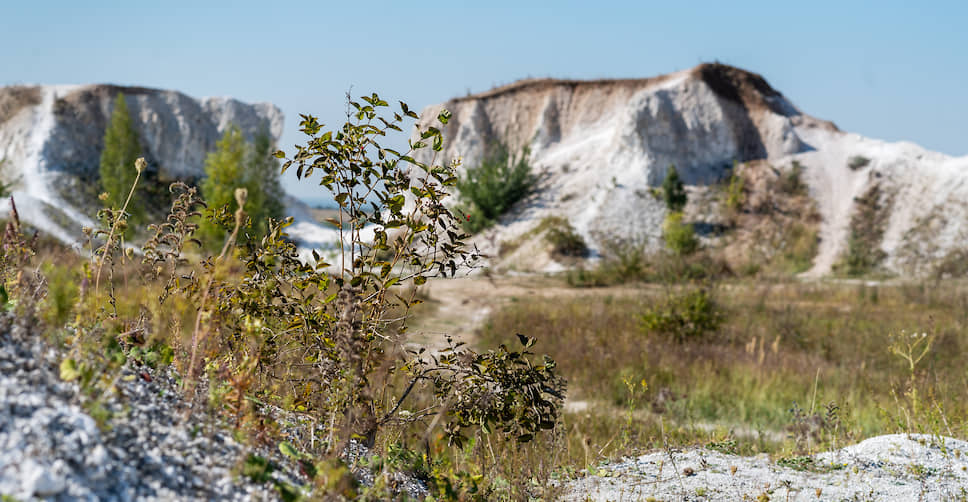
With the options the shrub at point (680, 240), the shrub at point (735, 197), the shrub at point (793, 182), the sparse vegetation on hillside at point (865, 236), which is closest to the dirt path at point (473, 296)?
the shrub at point (680, 240)

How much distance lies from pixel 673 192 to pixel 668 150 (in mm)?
3464

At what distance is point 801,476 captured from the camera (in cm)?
368

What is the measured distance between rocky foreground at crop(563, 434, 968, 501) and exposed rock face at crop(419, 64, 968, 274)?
19864 mm

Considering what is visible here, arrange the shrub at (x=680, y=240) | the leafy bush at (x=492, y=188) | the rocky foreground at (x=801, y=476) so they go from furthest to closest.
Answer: the leafy bush at (x=492, y=188)
the shrub at (x=680, y=240)
the rocky foreground at (x=801, y=476)

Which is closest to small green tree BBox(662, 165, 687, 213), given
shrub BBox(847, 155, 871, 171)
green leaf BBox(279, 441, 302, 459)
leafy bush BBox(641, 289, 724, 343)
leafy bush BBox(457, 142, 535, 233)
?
leafy bush BBox(457, 142, 535, 233)

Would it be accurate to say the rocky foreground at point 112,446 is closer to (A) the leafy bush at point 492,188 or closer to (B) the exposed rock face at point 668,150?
(B) the exposed rock face at point 668,150

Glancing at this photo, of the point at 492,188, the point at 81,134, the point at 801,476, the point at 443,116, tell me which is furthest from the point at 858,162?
the point at 81,134

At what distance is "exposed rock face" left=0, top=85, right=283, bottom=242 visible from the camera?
2706 cm

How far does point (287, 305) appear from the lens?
3020 mm

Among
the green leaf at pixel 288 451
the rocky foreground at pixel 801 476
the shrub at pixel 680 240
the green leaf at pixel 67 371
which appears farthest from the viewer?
the shrub at pixel 680 240

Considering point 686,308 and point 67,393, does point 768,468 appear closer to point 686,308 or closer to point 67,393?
point 67,393

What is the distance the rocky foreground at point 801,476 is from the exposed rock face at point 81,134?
82.0 feet

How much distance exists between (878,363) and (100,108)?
32775 millimetres

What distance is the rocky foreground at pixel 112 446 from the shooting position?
146 cm
